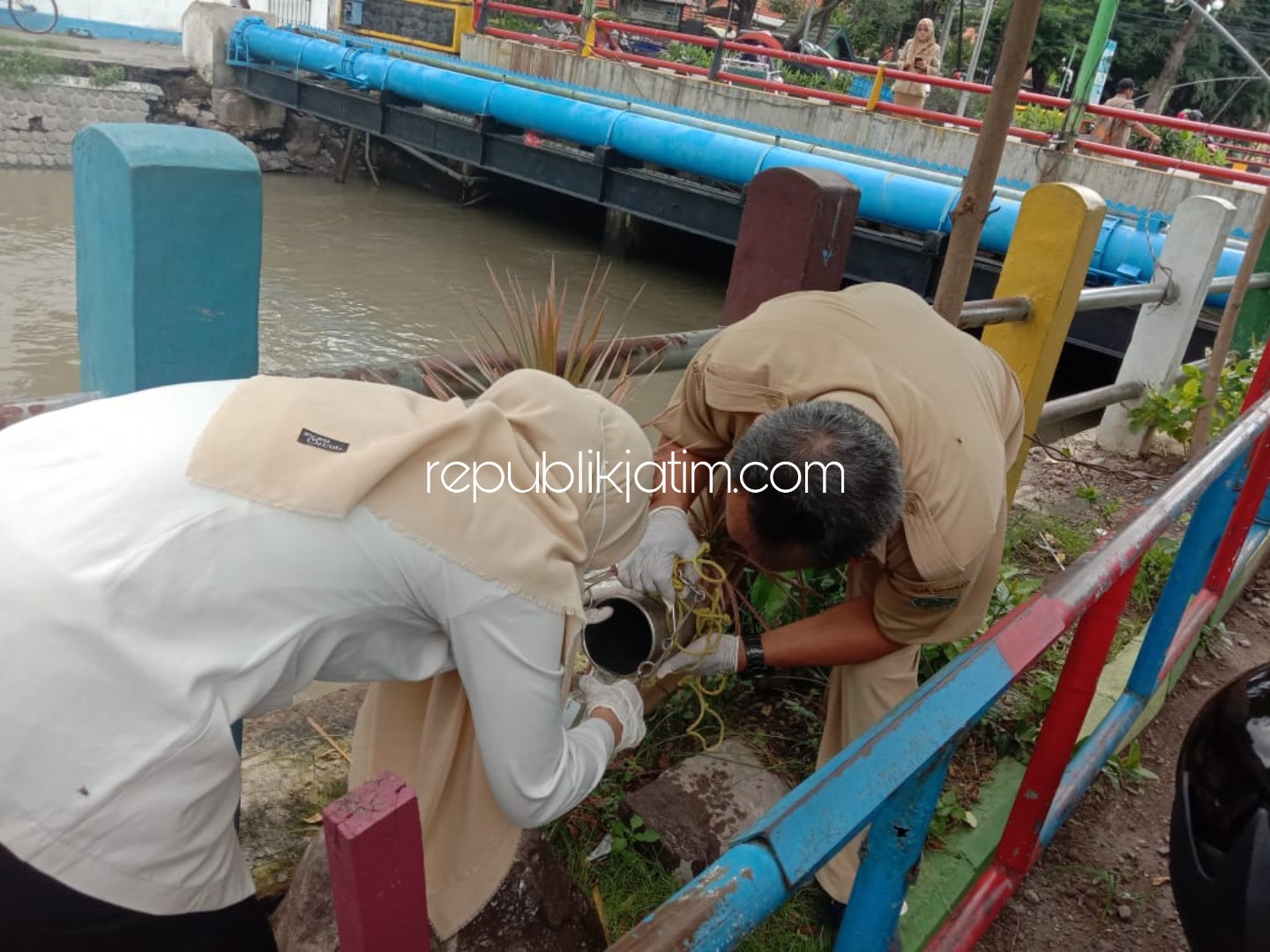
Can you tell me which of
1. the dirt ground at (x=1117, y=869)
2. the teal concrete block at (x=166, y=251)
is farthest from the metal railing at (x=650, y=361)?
the dirt ground at (x=1117, y=869)

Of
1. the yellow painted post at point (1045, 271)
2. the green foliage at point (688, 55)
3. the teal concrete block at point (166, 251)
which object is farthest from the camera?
the green foliage at point (688, 55)

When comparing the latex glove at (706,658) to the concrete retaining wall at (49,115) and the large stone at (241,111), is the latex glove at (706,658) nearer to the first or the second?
the concrete retaining wall at (49,115)

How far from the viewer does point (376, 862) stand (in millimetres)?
826

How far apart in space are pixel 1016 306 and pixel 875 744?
2604 millimetres

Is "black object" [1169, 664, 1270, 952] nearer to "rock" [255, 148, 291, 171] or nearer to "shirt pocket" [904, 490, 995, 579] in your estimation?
"shirt pocket" [904, 490, 995, 579]

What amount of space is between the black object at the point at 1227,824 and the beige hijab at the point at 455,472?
2.82 ft

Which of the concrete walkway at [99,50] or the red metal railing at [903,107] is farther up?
the red metal railing at [903,107]

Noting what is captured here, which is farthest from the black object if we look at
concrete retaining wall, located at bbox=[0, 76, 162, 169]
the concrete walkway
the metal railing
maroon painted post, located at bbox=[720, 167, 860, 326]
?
the concrete walkway

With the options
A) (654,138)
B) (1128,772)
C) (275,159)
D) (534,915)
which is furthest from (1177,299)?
(275,159)

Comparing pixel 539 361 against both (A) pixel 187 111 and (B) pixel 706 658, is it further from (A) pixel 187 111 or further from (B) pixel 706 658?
(A) pixel 187 111

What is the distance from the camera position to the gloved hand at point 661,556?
2.02 m

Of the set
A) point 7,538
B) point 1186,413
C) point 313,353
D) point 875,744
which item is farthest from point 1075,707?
point 313,353

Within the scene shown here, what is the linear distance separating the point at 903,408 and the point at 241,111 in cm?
1421

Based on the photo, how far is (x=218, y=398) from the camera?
127 cm
